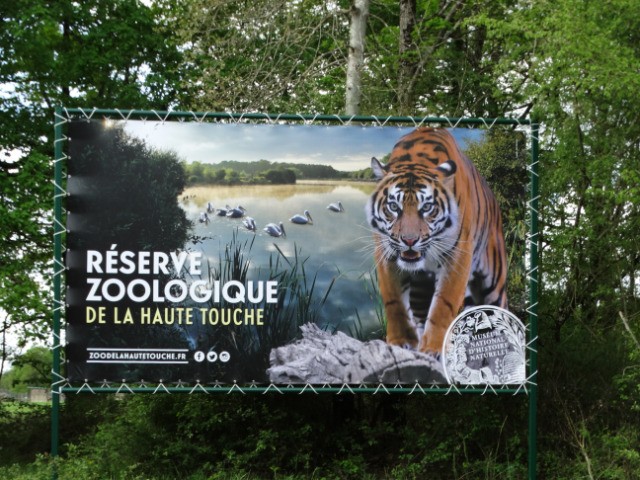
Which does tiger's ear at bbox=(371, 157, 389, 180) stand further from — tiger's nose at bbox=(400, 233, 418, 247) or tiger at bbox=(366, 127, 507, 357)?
tiger's nose at bbox=(400, 233, 418, 247)

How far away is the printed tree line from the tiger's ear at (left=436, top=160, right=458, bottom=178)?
0.72 metres

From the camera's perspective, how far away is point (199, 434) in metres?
10.2

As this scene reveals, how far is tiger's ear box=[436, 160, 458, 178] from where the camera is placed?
29.4 ft

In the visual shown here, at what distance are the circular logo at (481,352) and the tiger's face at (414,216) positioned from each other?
67 centimetres

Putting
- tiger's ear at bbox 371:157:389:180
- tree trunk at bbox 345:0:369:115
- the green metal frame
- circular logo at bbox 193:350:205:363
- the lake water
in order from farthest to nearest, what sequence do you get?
1. tree trunk at bbox 345:0:369:115
2. tiger's ear at bbox 371:157:389:180
3. the lake water
4. circular logo at bbox 193:350:205:363
5. the green metal frame

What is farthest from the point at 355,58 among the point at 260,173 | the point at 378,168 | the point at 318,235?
the point at 318,235

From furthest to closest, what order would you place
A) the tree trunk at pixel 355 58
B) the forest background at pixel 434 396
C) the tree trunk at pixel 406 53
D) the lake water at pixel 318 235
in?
the tree trunk at pixel 406 53
the tree trunk at pixel 355 58
the forest background at pixel 434 396
the lake water at pixel 318 235

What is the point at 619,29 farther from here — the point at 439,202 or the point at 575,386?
the point at 575,386

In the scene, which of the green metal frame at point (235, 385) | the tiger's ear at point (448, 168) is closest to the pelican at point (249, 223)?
the green metal frame at point (235, 385)

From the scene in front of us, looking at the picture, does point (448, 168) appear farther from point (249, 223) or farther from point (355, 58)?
point (355, 58)

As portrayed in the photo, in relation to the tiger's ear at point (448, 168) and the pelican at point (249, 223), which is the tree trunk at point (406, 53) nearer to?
the tiger's ear at point (448, 168)

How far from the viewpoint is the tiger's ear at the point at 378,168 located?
8.93m

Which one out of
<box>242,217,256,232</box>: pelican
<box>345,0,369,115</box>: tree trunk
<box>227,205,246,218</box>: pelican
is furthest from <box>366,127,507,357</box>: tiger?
<box>345,0,369,115</box>: tree trunk

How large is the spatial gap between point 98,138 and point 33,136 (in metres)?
Answer: 7.65
